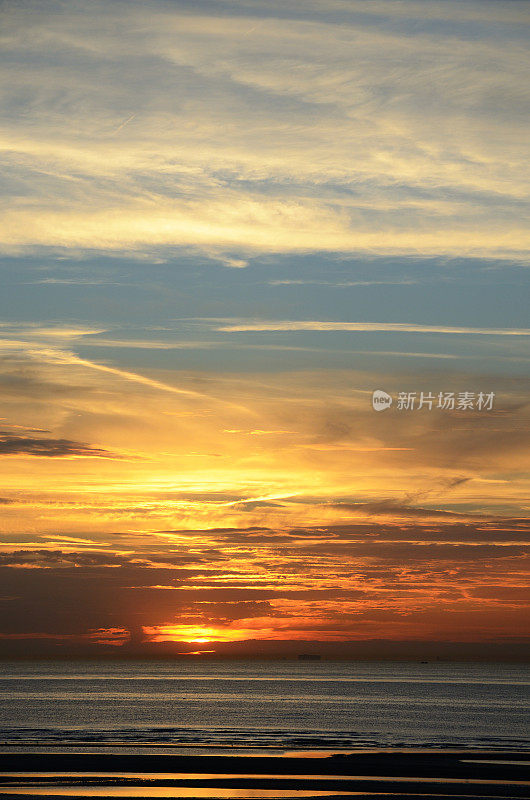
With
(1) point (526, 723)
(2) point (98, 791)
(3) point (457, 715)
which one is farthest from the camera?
(3) point (457, 715)

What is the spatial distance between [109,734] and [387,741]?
2825 cm

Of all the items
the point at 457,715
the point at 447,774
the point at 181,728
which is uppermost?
the point at 447,774

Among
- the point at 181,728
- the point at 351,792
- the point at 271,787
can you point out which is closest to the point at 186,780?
the point at 271,787

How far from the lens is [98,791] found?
5234 cm

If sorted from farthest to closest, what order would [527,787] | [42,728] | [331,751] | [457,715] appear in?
1. [457,715]
2. [42,728]
3. [331,751]
4. [527,787]

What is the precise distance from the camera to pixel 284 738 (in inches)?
3440

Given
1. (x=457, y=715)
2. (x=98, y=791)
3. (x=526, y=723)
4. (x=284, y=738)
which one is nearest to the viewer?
(x=98, y=791)

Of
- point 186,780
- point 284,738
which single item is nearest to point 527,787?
point 186,780

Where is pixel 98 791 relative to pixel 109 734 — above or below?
above

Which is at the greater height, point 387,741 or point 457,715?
point 387,741

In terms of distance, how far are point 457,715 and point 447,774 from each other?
90.6 metres

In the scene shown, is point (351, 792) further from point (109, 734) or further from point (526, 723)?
point (526, 723)

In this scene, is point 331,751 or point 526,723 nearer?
point 331,751

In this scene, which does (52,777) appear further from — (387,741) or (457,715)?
(457,715)
